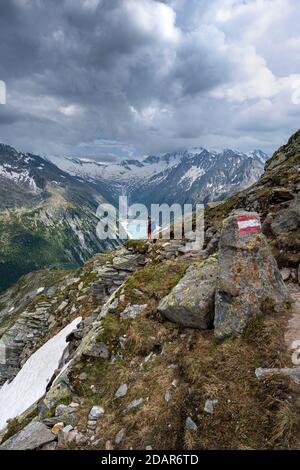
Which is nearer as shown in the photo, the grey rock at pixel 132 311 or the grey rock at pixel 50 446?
the grey rock at pixel 50 446

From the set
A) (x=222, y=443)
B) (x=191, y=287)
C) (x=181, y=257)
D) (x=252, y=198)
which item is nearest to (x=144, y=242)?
(x=181, y=257)

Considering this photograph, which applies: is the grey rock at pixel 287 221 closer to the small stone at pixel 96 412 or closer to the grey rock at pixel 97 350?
the grey rock at pixel 97 350

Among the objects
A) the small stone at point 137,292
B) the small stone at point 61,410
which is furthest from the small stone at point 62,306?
the small stone at point 61,410

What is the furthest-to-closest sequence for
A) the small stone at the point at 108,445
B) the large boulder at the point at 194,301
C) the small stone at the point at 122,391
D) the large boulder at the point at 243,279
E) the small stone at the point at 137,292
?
the small stone at the point at 137,292 → the large boulder at the point at 194,301 → the large boulder at the point at 243,279 → the small stone at the point at 122,391 → the small stone at the point at 108,445

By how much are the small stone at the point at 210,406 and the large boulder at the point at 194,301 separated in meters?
3.89

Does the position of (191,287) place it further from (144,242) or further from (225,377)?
(144,242)

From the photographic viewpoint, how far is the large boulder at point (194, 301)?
513 inches

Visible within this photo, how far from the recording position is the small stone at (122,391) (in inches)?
441

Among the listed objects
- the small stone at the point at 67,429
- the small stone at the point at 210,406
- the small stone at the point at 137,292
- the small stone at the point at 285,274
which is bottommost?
the small stone at the point at 67,429

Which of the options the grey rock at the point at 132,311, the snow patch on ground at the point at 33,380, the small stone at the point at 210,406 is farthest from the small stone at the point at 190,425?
the snow patch on ground at the point at 33,380

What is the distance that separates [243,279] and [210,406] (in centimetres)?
498

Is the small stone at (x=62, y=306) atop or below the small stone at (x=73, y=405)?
below

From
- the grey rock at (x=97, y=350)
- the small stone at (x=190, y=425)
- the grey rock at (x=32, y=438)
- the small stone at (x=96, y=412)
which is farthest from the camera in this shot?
the grey rock at (x=97, y=350)

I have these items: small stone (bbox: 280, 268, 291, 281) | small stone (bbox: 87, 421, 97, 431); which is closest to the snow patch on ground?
small stone (bbox: 87, 421, 97, 431)
